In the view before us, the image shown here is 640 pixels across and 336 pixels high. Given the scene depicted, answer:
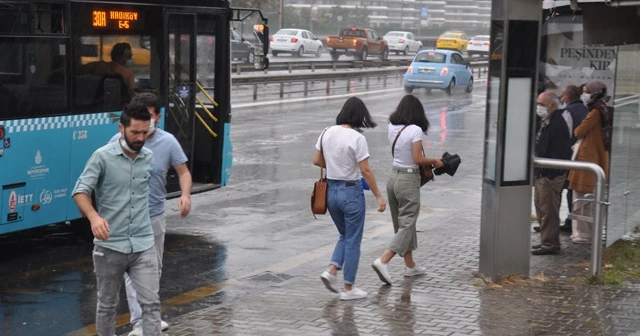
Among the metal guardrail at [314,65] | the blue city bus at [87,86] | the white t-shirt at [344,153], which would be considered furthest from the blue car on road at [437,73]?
the white t-shirt at [344,153]

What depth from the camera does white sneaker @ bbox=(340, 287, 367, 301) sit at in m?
8.94

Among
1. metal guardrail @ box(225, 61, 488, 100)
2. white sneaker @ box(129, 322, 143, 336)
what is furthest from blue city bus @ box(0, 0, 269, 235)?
metal guardrail @ box(225, 61, 488, 100)

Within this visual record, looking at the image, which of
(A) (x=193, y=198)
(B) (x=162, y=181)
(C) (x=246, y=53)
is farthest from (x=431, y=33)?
(B) (x=162, y=181)

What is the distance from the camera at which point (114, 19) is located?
11758 millimetres

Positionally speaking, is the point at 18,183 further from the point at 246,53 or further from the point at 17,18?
the point at 246,53

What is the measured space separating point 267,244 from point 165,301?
2.79m

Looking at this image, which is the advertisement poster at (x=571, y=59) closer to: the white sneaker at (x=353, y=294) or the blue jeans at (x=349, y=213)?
→ the blue jeans at (x=349, y=213)

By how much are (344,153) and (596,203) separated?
237cm

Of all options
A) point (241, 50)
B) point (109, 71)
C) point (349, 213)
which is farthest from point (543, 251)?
point (241, 50)

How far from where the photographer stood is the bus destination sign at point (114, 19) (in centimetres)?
1149

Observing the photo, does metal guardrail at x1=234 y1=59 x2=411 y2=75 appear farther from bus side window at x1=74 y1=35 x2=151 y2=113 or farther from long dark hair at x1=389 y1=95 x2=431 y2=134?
long dark hair at x1=389 y1=95 x2=431 y2=134

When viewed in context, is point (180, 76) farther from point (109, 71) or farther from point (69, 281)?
point (69, 281)

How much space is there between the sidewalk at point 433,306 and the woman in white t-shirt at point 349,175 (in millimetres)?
331

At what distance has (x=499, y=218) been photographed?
31.0 ft
